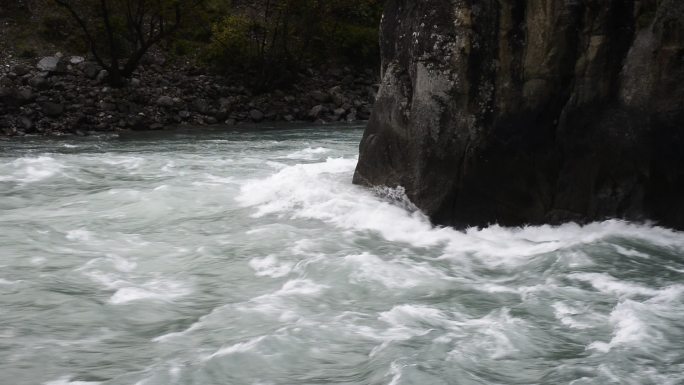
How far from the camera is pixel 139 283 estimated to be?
27.1 ft

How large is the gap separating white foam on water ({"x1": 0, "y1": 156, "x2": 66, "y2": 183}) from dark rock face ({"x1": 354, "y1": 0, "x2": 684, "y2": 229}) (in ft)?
25.2

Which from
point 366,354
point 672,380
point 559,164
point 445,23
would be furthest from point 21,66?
point 672,380

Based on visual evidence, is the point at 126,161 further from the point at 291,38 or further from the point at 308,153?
the point at 291,38

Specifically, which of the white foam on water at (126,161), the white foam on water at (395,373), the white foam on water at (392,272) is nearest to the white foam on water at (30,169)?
the white foam on water at (126,161)

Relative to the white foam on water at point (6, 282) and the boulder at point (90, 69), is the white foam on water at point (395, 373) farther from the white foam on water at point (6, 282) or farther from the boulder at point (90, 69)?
the boulder at point (90, 69)

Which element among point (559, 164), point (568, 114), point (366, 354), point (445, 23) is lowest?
point (366, 354)

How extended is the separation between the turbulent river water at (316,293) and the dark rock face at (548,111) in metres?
0.41

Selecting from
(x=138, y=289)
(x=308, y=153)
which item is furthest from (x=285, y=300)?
(x=308, y=153)

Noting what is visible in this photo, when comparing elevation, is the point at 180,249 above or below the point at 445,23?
below

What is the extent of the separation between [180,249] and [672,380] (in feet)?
19.3

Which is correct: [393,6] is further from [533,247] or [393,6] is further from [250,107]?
[250,107]

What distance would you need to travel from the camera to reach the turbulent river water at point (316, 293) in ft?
20.4

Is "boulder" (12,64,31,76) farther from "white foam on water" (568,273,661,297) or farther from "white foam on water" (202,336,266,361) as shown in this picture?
"white foam on water" (568,273,661,297)

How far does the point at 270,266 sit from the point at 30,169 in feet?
27.6
